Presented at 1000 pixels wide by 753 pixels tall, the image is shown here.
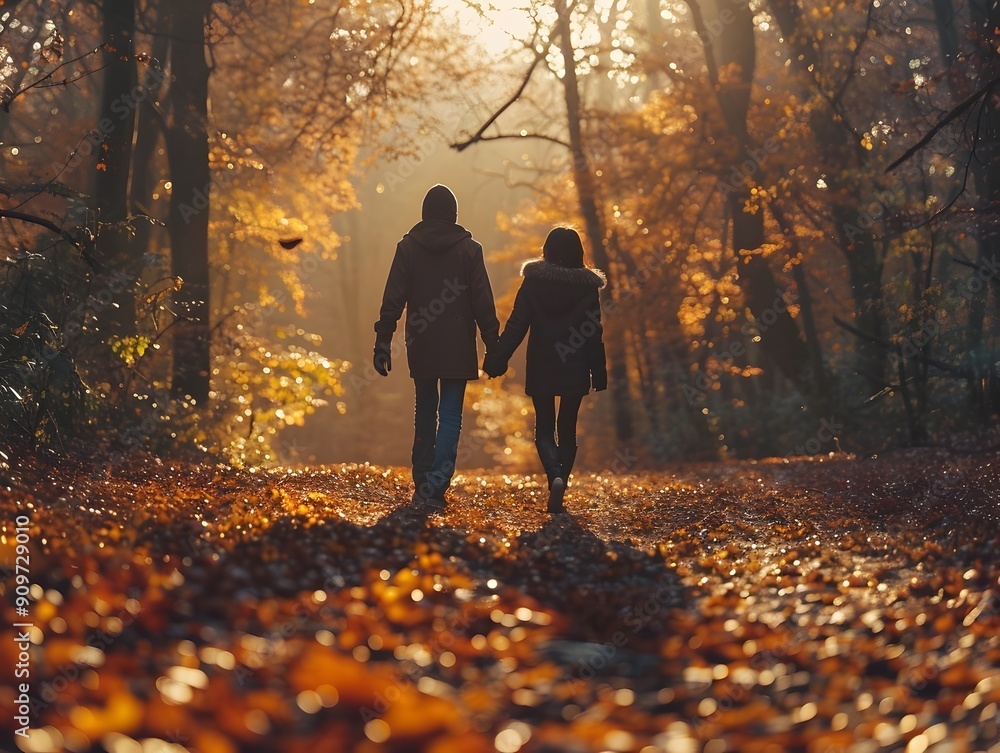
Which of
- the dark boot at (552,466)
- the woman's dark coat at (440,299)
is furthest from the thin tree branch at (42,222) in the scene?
the dark boot at (552,466)

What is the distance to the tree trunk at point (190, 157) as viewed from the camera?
15.9 metres

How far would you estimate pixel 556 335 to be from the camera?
9086mm

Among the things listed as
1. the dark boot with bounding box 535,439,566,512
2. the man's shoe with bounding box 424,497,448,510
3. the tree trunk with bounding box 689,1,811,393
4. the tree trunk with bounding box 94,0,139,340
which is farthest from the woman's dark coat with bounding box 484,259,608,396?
the tree trunk with bounding box 689,1,811,393

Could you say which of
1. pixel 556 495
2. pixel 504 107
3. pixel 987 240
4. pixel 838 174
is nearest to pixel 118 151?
pixel 504 107

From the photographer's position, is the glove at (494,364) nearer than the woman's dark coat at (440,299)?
No

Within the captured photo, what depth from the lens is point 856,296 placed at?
19.3 metres

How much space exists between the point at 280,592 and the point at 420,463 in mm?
3850

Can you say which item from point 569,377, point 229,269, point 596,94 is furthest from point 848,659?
point 596,94

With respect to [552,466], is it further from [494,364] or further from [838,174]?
[838,174]

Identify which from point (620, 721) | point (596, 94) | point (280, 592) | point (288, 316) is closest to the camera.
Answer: point (620, 721)

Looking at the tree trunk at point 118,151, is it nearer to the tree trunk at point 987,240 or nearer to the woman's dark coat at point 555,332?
the woman's dark coat at point 555,332

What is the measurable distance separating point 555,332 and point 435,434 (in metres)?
1.41

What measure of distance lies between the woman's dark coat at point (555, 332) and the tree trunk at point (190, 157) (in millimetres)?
8028

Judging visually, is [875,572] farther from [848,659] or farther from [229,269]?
[229,269]
